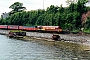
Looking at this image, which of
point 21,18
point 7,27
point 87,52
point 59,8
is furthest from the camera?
point 21,18

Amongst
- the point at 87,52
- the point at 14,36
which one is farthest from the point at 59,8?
the point at 87,52

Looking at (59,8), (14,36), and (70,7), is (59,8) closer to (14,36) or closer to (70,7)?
(70,7)

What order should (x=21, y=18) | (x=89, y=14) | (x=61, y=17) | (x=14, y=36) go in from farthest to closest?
1. (x=21, y=18)
2. (x=61, y=17)
3. (x=89, y=14)
4. (x=14, y=36)

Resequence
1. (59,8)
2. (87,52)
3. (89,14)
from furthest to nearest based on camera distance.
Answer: (59,8) → (89,14) → (87,52)

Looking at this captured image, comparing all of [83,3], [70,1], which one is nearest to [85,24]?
[83,3]

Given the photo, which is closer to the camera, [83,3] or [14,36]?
[14,36]

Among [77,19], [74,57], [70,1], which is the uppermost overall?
[70,1]

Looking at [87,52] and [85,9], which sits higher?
[85,9]

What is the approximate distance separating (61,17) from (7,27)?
46.6 m

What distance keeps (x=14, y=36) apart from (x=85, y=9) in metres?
38.2

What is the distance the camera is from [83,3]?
13538 cm

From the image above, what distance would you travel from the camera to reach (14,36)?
384 ft

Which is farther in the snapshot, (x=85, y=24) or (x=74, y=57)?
(x=85, y=24)

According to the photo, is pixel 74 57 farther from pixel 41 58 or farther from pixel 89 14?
pixel 89 14
